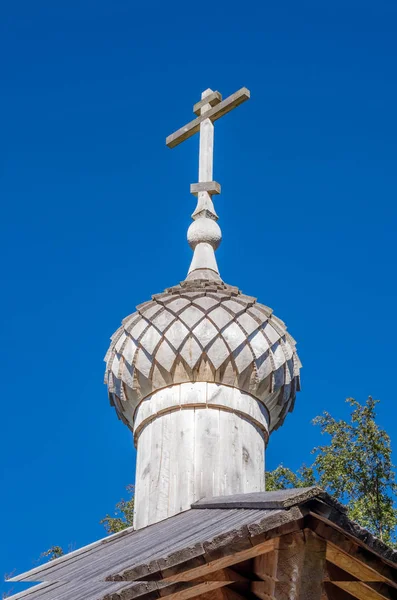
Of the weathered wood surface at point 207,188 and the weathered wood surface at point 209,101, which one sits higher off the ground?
the weathered wood surface at point 209,101

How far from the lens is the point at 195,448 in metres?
8.05

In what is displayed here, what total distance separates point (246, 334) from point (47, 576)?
250 cm

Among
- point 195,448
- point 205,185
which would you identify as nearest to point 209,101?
point 205,185

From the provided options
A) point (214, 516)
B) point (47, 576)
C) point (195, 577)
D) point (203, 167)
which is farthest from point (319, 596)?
point (203, 167)

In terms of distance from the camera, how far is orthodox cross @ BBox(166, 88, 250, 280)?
941 cm

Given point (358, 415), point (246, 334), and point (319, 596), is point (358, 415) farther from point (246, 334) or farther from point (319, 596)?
point (319, 596)

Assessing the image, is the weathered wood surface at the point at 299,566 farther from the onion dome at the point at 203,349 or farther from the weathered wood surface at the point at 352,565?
the onion dome at the point at 203,349

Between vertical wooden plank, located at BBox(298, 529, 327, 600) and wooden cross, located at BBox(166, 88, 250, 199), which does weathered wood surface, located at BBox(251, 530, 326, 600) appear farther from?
wooden cross, located at BBox(166, 88, 250, 199)

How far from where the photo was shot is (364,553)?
4473mm

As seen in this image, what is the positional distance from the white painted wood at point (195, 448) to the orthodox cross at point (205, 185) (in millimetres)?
1355

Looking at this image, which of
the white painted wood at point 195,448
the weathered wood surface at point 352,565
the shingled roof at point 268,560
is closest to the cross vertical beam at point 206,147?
the white painted wood at point 195,448

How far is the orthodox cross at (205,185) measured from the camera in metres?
9.41

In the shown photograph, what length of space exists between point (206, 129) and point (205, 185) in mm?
1048

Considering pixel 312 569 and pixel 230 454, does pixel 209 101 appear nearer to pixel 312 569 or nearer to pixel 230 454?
pixel 230 454
